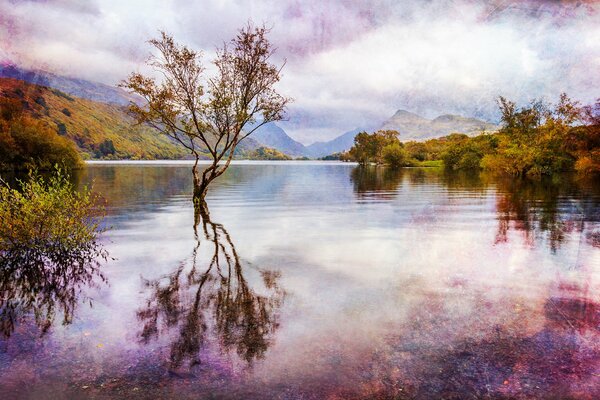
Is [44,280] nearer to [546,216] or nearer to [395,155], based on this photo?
[546,216]

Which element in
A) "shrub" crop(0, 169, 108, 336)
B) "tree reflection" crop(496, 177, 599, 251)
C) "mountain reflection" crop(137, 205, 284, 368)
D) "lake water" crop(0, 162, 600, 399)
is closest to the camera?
"lake water" crop(0, 162, 600, 399)

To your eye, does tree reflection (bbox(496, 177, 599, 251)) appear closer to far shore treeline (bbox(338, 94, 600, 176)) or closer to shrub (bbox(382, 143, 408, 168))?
far shore treeline (bbox(338, 94, 600, 176))

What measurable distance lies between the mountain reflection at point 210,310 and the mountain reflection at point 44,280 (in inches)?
80.9

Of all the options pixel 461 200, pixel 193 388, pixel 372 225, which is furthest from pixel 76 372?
pixel 461 200

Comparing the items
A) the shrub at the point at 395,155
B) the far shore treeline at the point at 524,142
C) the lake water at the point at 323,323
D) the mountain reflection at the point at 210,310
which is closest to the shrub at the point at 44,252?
the lake water at the point at 323,323

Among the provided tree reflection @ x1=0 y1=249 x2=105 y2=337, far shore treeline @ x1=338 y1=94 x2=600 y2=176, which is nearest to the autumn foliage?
tree reflection @ x1=0 y1=249 x2=105 y2=337

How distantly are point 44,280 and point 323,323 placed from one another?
915 cm

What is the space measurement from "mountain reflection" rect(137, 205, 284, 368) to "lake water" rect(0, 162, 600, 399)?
5cm

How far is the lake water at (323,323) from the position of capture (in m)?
6.89

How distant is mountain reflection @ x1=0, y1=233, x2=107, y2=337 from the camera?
1000cm

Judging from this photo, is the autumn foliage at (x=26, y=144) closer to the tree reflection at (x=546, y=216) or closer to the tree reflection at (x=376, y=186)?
the tree reflection at (x=376, y=186)

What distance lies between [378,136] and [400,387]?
196299 millimetres

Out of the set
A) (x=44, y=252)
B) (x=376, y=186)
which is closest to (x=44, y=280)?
(x=44, y=252)

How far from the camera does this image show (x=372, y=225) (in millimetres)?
23719
